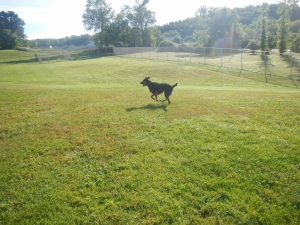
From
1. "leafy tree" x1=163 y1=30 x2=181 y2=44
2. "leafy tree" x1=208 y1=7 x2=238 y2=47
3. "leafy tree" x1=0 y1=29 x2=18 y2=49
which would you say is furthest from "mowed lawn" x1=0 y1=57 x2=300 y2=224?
"leafy tree" x1=163 y1=30 x2=181 y2=44

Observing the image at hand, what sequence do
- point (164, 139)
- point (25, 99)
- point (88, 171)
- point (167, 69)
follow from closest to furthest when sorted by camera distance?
point (88, 171) < point (164, 139) < point (25, 99) < point (167, 69)

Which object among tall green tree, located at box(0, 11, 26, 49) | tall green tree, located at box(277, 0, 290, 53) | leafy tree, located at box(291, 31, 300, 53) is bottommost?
leafy tree, located at box(291, 31, 300, 53)

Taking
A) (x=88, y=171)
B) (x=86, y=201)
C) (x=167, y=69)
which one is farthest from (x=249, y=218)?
(x=167, y=69)

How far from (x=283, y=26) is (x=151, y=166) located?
45430mm

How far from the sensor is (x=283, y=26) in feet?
127

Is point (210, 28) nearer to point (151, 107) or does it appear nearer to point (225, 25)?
point (225, 25)

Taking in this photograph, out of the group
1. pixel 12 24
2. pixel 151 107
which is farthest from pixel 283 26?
pixel 12 24

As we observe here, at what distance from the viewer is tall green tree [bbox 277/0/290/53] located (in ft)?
123

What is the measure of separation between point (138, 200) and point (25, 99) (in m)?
9.46

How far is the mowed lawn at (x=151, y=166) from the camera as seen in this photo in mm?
3453

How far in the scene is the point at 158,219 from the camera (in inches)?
130

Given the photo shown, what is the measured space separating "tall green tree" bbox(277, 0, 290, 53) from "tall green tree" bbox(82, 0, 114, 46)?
50.9m

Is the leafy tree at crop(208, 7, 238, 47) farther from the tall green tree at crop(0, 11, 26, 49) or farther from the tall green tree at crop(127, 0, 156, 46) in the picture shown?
the tall green tree at crop(0, 11, 26, 49)

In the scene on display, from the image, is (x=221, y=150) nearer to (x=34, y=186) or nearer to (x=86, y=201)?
(x=86, y=201)
